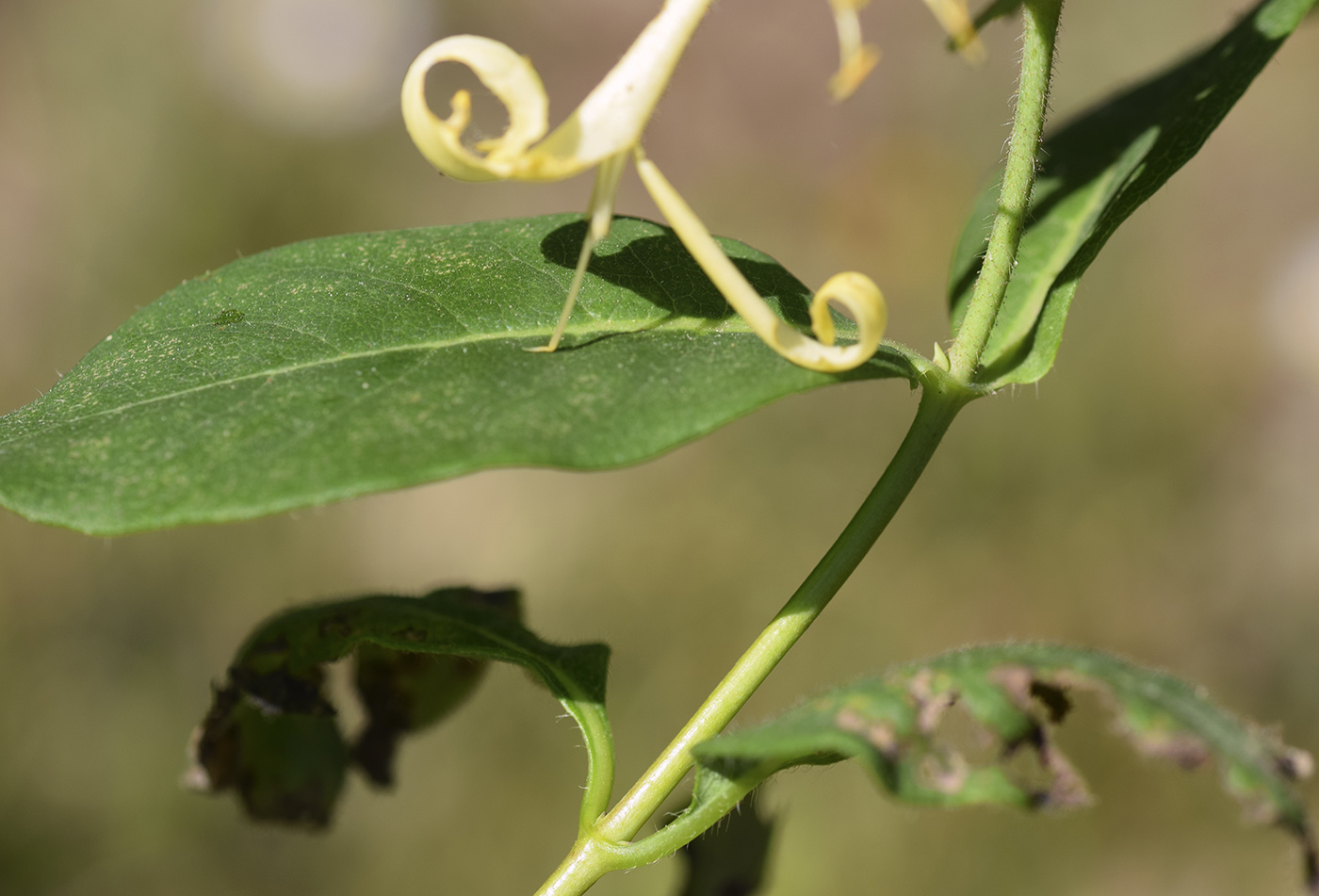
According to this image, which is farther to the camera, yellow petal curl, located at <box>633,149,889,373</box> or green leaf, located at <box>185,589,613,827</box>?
green leaf, located at <box>185,589,613,827</box>

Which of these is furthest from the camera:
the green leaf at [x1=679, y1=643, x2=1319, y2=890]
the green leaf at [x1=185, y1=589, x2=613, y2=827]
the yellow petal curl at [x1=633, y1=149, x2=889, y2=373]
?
the green leaf at [x1=185, y1=589, x2=613, y2=827]

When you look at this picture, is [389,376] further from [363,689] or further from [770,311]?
[363,689]

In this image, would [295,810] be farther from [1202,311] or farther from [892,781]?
[1202,311]

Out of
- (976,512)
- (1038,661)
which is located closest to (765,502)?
(976,512)

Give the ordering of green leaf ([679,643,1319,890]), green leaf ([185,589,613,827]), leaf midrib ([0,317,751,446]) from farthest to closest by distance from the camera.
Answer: green leaf ([185,589,613,827]) < leaf midrib ([0,317,751,446]) < green leaf ([679,643,1319,890])

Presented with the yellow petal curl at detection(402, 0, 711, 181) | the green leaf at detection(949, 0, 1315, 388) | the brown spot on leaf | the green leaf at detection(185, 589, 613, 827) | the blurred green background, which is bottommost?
the blurred green background

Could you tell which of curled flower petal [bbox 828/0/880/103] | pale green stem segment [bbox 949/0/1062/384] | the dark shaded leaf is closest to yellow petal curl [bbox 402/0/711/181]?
curled flower petal [bbox 828/0/880/103]

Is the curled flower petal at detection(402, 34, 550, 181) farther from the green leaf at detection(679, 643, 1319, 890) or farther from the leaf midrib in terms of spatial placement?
the green leaf at detection(679, 643, 1319, 890)

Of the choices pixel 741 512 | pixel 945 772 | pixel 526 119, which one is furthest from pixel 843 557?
pixel 741 512
